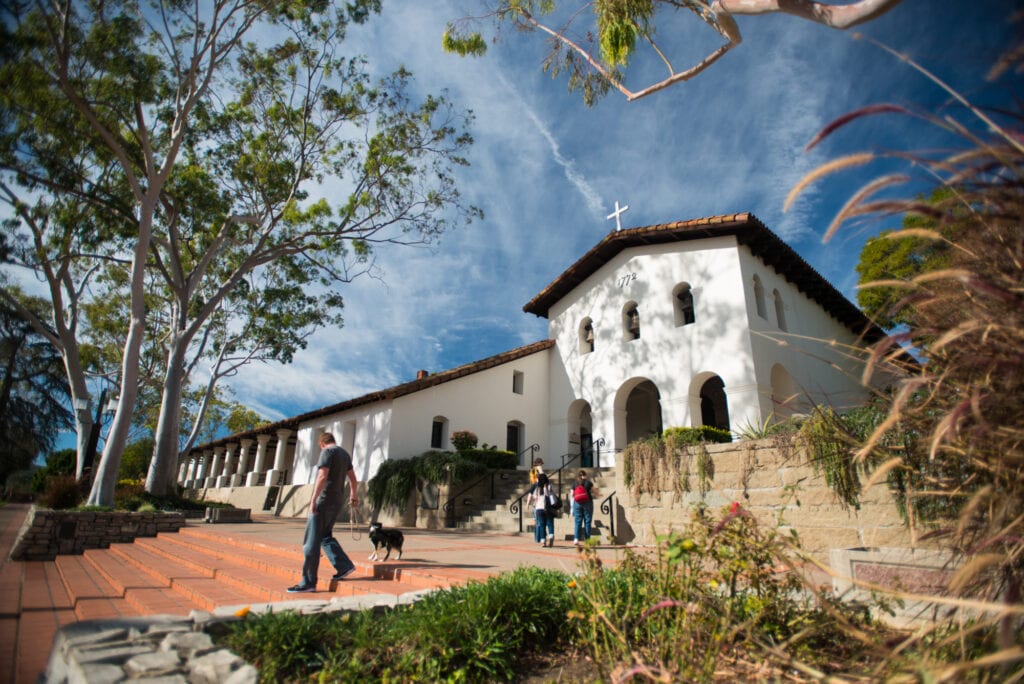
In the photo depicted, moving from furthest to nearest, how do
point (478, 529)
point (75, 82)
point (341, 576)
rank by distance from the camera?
point (478, 529) → point (75, 82) → point (341, 576)

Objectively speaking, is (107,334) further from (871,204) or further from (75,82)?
(871,204)

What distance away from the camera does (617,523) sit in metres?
9.66

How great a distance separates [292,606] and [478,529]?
30.3ft

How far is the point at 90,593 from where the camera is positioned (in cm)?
571

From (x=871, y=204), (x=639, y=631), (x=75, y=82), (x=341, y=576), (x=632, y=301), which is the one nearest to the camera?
(x=871, y=204)

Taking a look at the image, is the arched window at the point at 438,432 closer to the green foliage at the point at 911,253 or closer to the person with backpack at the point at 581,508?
the person with backpack at the point at 581,508

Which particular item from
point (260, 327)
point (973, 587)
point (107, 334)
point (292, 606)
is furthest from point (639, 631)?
point (107, 334)

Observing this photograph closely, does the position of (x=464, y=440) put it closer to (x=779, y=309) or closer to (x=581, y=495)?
(x=581, y=495)

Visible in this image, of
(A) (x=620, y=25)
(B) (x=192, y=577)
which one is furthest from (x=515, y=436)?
(A) (x=620, y=25)

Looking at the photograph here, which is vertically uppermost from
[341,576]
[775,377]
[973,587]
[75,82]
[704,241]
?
[75,82]

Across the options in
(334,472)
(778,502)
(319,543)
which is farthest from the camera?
(778,502)

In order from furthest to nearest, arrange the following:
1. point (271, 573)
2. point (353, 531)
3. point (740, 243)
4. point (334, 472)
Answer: point (740, 243), point (353, 531), point (271, 573), point (334, 472)

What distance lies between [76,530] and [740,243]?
56.2 feet

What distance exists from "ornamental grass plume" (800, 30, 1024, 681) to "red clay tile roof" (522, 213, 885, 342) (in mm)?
12964
